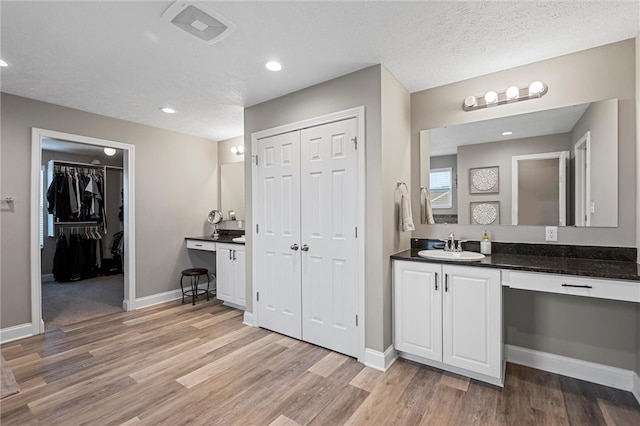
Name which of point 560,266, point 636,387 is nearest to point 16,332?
point 560,266

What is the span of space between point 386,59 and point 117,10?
179 cm

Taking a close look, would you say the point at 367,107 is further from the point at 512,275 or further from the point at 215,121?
the point at 215,121

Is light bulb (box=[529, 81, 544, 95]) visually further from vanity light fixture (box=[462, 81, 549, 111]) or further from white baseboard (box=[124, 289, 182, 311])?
white baseboard (box=[124, 289, 182, 311])

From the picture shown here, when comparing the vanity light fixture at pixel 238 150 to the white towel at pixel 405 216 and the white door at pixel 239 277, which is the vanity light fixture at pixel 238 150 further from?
the white towel at pixel 405 216

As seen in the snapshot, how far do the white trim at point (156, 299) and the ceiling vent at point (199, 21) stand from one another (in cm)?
340

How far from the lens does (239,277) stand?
3822 mm

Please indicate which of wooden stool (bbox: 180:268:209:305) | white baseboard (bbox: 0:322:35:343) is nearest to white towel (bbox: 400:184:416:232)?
wooden stool (bbox: 180:268:209:305)

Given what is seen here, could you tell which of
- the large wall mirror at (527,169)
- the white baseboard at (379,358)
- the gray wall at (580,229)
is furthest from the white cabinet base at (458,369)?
the large wall mirror at (527,169)

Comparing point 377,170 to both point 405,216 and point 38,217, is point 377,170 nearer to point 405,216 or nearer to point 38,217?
point 405,216

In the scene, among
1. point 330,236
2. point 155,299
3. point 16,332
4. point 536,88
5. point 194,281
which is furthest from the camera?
point 194,281

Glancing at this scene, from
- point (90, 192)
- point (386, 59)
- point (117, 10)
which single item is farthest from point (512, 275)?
point (90, 192)

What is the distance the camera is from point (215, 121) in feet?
13.0

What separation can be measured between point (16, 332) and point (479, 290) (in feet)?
14.0

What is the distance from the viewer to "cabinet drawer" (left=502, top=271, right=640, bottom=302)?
179cm
